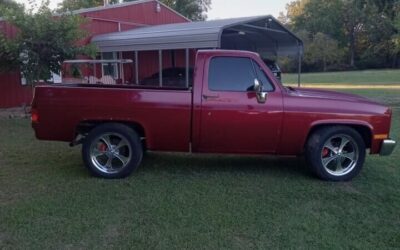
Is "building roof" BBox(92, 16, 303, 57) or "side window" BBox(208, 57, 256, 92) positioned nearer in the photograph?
"side window" BBox(208, 57, 256, 92)

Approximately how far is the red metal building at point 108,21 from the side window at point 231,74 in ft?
33.7

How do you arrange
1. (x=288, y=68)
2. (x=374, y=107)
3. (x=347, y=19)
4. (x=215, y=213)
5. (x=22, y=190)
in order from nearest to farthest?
(x=215, y=213)
(x=22, y=190)
(x=374, y=107)
(x=288, y=68)
(x=347, y=19)

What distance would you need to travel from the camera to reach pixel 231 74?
575 centimetres

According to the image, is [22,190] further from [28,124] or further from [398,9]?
[398,9]

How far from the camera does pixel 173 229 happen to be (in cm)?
412

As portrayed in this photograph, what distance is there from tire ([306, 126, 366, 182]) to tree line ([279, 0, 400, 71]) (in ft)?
176

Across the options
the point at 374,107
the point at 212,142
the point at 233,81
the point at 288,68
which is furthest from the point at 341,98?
the point at 288,68

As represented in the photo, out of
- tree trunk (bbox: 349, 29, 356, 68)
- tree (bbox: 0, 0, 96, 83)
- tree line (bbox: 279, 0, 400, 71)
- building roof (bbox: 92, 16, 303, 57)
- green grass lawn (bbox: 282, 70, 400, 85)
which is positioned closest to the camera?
tree (bbox: 0, 0, 96, 83)

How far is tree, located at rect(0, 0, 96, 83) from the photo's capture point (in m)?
11.7

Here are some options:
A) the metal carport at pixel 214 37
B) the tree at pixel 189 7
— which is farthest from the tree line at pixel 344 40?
the metal carport at pixel 214 37

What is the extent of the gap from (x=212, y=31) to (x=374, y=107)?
30.3 ft

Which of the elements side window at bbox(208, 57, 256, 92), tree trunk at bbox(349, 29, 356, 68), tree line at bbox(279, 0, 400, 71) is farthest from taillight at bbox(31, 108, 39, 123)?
tree trunk at bbox(349, 29, 356, 68)

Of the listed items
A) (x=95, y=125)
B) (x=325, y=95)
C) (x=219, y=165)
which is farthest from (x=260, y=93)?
Result: (x=95, y=125)

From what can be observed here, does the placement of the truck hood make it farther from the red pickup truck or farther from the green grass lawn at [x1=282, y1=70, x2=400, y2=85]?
the green grass lawn at [x1=282, y1=70, x2=400, y2=85]
